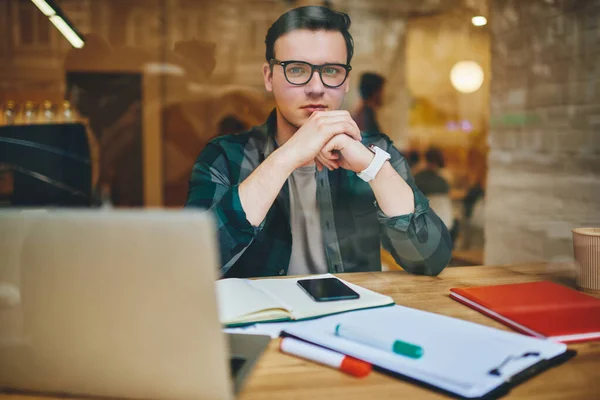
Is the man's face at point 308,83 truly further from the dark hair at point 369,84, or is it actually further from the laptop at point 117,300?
the dark hair at point 369,84

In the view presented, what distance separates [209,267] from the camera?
19.7 inches

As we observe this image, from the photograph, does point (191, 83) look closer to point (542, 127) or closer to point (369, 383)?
point (542, 127)

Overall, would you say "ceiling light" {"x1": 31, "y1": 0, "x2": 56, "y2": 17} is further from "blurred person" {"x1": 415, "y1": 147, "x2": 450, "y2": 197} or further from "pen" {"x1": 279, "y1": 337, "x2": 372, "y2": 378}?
"blurred person" {"x1": 415, "y1": 147, "x2": 450, "y2": 197}

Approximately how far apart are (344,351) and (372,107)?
8.07ft

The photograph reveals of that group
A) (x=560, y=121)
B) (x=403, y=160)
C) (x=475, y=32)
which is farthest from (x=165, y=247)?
(x=475, y=32)

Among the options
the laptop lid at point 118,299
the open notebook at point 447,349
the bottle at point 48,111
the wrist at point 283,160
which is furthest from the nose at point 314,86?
the bottle at point 48,111

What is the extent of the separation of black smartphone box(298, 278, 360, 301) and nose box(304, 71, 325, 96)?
78 cm

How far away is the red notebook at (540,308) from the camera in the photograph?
77 cm

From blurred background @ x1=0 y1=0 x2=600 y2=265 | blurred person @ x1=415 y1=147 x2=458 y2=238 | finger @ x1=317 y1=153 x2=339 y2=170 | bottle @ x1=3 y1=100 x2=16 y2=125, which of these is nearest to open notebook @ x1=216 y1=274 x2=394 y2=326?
finger @ x1=317 y1=153 x2=339 y2=170

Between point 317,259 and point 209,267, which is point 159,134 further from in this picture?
point 209,267

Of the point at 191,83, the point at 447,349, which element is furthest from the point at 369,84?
Answer: the point at 447,349

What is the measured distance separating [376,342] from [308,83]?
3.61 feet

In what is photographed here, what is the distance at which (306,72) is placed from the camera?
1.63 meters

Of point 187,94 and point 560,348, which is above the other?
point 187,94
